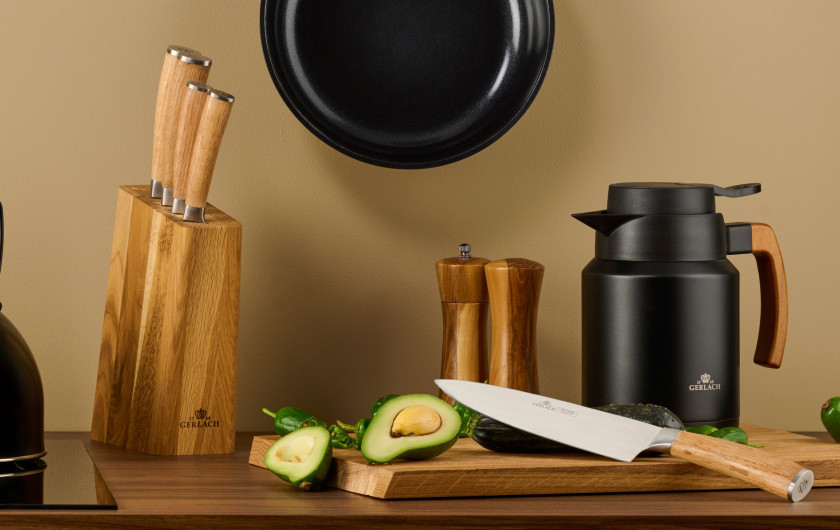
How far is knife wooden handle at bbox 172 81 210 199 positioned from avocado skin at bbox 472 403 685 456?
1.42ft

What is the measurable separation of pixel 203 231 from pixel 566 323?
547 millimetres

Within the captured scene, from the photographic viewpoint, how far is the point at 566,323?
1373mm

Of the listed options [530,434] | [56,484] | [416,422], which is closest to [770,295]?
[530,434]

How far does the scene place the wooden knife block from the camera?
3.52 feet

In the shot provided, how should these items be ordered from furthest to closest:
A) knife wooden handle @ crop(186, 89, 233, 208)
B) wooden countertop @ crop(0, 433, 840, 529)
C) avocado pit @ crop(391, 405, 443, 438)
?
knife wooden handle @ crop(186, 89, 233, 208), avocado pit @ crop(391, 405, 443, 438), wooden countertop @ crop(0, 433, 840, 529)

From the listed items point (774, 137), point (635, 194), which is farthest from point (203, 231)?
point (774, 137)

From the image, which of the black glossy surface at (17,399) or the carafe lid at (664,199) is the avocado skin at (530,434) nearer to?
the carafe lid at (664,199)

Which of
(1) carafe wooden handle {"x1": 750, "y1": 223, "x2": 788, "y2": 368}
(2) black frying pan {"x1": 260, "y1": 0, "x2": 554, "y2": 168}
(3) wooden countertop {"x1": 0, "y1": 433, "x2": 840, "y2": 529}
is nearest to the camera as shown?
(3) wooden countertop {"x1": 0, "y1": 433, "x2": 840, "y2": 529}

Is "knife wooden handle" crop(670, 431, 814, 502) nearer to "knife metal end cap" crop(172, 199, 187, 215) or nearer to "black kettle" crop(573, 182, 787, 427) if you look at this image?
"black kettle" crop(573, 182, 787, 427)

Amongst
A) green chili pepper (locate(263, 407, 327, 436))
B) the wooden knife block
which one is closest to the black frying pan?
the wooden knife block

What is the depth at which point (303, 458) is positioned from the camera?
890 millimetres

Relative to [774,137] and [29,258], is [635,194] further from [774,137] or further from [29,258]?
[29,258]

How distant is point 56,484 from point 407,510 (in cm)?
36

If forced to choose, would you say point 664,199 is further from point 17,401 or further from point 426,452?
point 17,401
